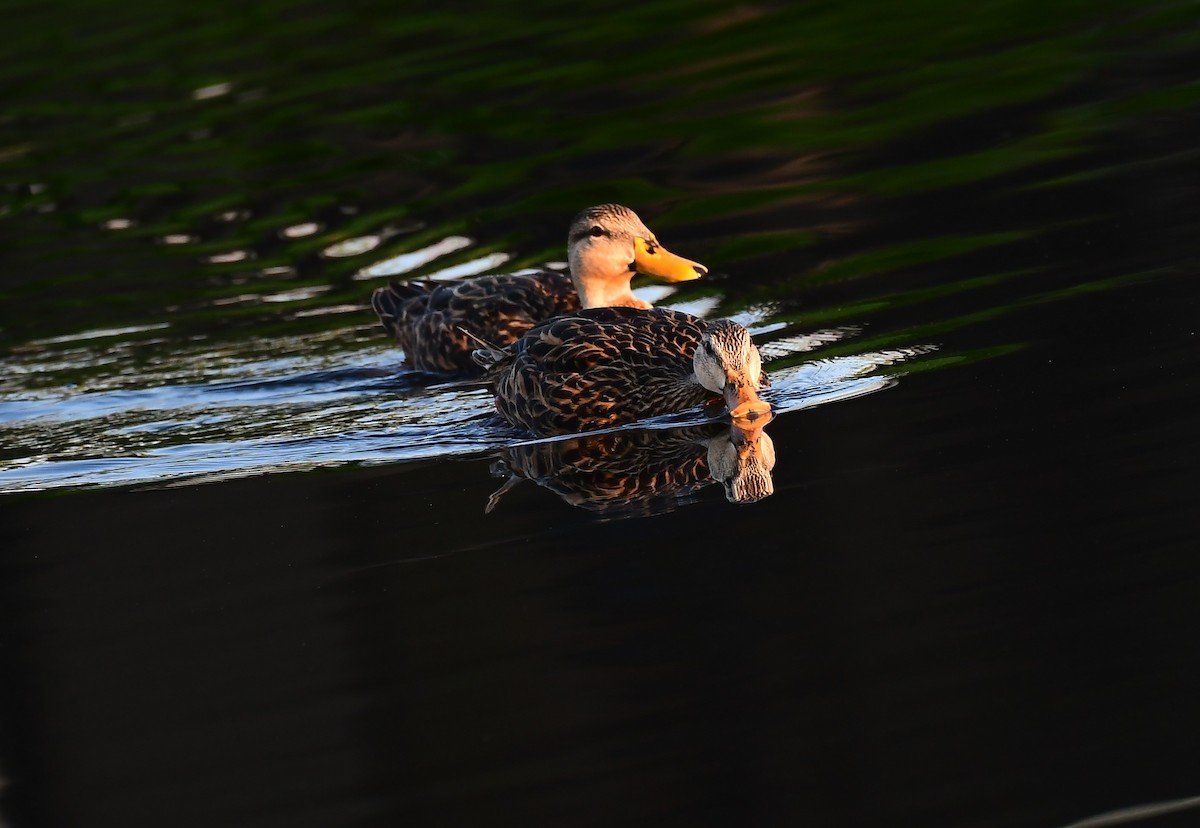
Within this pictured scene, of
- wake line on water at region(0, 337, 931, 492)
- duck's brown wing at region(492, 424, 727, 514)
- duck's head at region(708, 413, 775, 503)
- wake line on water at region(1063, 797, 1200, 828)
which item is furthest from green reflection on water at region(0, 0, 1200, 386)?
wake line on water at region(1063, 797, 1200, 828)

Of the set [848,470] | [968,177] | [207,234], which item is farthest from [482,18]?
[848,470]

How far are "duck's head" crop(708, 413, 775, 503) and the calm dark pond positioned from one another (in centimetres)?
6

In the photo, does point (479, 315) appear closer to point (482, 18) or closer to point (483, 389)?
point (483, 389)

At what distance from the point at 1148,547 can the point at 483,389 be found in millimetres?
5759

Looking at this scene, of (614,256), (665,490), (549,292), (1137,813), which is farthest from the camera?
(549,292)

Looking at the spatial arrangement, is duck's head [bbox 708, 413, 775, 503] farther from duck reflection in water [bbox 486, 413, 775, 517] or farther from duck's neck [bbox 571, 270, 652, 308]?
duck's neck [bbox 571, 270, 652, 308]

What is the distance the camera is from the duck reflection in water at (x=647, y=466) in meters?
7.39

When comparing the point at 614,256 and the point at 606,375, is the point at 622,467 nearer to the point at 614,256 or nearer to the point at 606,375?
the point at 606,375

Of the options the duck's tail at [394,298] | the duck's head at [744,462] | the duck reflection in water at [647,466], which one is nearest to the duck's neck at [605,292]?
the duck's tail at [394,298]

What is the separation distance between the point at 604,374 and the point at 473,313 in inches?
87.2

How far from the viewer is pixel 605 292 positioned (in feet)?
37.2

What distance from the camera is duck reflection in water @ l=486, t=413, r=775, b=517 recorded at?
24.3 ft

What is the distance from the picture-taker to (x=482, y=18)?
23.3 metres

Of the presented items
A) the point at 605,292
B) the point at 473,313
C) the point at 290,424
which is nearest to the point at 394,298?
the point at 473,313
